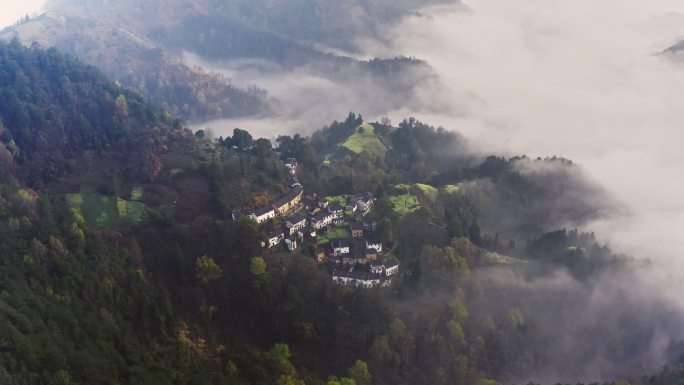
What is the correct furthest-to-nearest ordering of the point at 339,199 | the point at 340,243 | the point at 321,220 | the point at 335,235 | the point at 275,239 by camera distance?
the point at 339,199 → the point at 321,220 → the point at 335,235 → the point at 340,243 → the point at 275,239

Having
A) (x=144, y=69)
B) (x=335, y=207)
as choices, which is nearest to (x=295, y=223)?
(x=335, y=207)

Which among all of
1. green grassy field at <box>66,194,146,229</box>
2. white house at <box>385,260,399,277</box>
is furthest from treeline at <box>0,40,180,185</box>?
white house at <box>385,260,399,277</box>

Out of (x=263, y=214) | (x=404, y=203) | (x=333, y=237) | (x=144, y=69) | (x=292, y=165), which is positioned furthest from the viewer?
(x=144, y=69)

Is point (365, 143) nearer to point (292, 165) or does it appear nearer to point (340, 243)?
point (292, 165)

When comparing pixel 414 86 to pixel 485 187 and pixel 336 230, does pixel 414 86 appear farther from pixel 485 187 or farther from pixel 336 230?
pixel 336 230

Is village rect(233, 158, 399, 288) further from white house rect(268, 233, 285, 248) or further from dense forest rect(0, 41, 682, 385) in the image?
dense forest rect(0, 41, 682, 385)

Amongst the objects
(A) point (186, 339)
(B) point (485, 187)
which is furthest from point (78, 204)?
(B) point (485, 187)

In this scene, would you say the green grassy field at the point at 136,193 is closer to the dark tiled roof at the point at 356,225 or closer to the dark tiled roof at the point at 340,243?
the dark tiled roof at the point at 340,243
